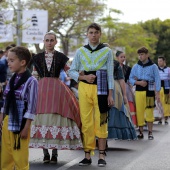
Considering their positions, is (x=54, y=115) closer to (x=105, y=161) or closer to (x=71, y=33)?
(x=105, y=161)

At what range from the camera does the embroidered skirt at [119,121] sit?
12539 millimetres

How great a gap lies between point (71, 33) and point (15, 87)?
134ft

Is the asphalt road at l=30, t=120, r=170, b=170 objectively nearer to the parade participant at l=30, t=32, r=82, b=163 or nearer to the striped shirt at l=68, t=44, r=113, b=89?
the parade participant at l=30, t=32, r=82, b=163

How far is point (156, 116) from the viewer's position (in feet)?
67.2

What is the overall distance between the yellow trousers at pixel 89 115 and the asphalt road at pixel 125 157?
14.8 inches

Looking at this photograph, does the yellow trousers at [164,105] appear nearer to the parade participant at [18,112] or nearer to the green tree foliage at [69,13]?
the parade participant at [18,112]

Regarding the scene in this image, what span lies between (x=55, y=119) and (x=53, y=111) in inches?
4.8

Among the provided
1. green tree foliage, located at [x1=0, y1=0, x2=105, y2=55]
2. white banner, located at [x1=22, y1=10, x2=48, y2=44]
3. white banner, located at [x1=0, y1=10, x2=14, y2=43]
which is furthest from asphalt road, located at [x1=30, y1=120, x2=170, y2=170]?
green tree foliage, located at [x1=0, y1=0, x2=105, y2=55]

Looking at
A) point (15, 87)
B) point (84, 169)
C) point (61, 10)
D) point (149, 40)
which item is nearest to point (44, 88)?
point (84, 169)

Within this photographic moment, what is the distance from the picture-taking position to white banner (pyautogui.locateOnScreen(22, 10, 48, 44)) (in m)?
29.6

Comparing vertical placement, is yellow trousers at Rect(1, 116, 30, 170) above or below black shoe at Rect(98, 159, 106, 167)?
above

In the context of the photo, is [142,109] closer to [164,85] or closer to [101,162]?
[101,162]

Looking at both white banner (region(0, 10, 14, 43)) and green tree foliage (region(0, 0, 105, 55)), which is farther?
green tree foliage (region(0, 0, 105, 55))

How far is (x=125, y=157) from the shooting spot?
11172mm
